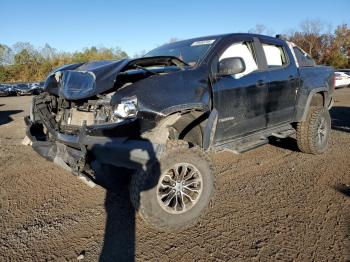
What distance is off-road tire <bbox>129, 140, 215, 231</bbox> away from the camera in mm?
2963

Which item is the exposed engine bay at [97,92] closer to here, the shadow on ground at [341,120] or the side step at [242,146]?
the side step at [242,146]

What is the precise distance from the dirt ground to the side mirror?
4.88ft

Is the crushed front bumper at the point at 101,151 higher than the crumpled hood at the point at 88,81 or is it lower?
lower

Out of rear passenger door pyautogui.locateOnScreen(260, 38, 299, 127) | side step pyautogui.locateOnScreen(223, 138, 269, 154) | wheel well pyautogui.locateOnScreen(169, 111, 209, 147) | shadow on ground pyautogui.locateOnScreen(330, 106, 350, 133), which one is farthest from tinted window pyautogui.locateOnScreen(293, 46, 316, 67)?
shadow on ground pyautogui.locateOnScreen(330, 106, 350, 133)

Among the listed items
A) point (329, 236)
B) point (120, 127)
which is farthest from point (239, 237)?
point (120, 127)

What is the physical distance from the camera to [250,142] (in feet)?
14.1

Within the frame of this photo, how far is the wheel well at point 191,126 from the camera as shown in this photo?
11.1ft

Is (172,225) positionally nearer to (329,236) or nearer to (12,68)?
(329,236)

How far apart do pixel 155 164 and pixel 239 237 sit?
41.0 inches

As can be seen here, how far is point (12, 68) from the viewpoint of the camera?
6278cm

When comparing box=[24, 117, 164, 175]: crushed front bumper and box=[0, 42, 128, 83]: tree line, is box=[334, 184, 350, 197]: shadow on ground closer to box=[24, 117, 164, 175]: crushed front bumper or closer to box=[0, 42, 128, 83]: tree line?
box=[24, 117, 164, 175]: crushed front bumper

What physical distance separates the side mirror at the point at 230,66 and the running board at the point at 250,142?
0.84 meters

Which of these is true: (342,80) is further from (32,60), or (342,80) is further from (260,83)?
(32,60)

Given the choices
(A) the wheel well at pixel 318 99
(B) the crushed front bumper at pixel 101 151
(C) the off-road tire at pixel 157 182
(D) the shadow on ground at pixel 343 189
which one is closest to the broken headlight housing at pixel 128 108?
(B) the crushed front bumper at pixel 101 151
